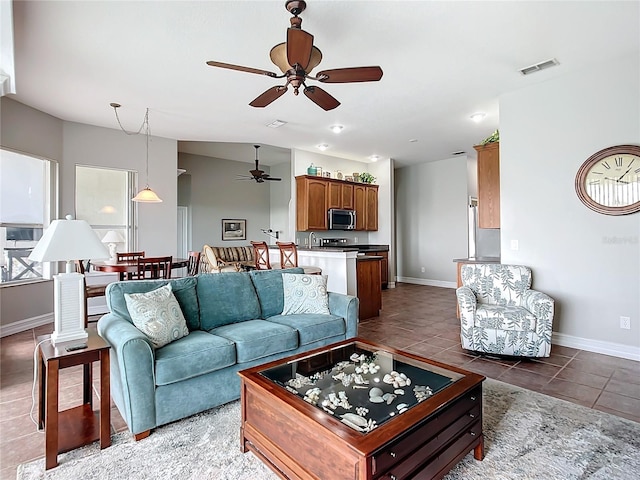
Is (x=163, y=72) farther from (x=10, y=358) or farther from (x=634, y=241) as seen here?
(x=634, y=241)

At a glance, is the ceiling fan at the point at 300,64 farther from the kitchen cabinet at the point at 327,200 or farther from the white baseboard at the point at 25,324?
the white baseboard at the point at 25,324

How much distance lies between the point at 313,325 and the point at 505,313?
189cm

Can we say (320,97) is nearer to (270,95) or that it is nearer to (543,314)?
(270,95)

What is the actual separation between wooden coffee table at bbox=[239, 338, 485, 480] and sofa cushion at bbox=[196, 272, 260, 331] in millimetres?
1009

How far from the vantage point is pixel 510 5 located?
2.45 m

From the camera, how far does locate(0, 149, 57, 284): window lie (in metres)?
4.19

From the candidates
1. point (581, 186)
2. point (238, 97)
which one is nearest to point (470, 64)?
point (581, 186)

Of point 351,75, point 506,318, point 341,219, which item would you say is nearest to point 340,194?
point 341,219

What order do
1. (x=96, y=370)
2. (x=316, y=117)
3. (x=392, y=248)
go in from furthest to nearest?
1. (x=392, y=248)
2. (x=316, y=117)
3. (x=96, y=370)

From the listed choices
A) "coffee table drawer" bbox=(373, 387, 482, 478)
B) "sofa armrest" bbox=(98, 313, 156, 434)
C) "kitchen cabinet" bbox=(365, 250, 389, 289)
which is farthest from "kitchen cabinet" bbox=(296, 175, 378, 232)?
"coffee table drawer" bbox=(373, 387, 482, 478)

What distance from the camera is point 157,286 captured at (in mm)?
2605

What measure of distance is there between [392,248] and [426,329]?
3.85 metres

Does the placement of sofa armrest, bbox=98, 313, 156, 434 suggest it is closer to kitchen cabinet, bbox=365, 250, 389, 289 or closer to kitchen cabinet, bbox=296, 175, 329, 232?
kitchen cabinet, bbox=296, 175, 329, 232

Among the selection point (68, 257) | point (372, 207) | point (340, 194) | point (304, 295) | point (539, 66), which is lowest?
point (304, 295)
